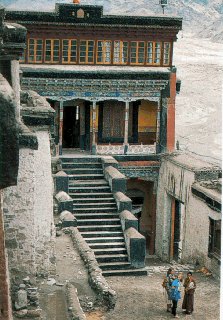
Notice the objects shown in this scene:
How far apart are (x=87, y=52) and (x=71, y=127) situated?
420 cm

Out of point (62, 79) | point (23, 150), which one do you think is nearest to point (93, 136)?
point (62, 79)

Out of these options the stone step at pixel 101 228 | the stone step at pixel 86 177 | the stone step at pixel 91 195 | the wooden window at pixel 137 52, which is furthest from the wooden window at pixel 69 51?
the stone step at pixel 101 228

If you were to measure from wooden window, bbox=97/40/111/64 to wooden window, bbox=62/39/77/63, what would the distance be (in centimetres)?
105

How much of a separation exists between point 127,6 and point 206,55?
18850 mm

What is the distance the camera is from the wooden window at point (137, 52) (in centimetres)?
2714

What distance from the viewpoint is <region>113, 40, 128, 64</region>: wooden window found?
27047 mm

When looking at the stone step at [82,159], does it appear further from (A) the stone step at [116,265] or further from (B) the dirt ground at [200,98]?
(B) the dirt ground at [200,98]

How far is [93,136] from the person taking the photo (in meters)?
27.7

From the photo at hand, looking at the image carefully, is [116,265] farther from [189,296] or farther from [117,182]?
[189,296]

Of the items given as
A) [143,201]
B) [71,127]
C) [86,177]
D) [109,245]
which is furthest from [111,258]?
[71,127]

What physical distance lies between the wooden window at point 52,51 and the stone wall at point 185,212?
→ 6485 mm

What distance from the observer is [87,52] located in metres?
26.9

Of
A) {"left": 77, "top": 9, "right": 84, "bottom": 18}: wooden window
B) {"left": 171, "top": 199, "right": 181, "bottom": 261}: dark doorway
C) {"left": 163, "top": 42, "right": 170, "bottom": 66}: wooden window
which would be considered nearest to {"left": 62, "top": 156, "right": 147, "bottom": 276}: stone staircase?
{"left": 171, "top": 199, "right": 181, "bottom": 261}: dark doorway

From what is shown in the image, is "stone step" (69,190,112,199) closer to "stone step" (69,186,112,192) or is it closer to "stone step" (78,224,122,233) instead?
"stone step" (69,186,112,192)
